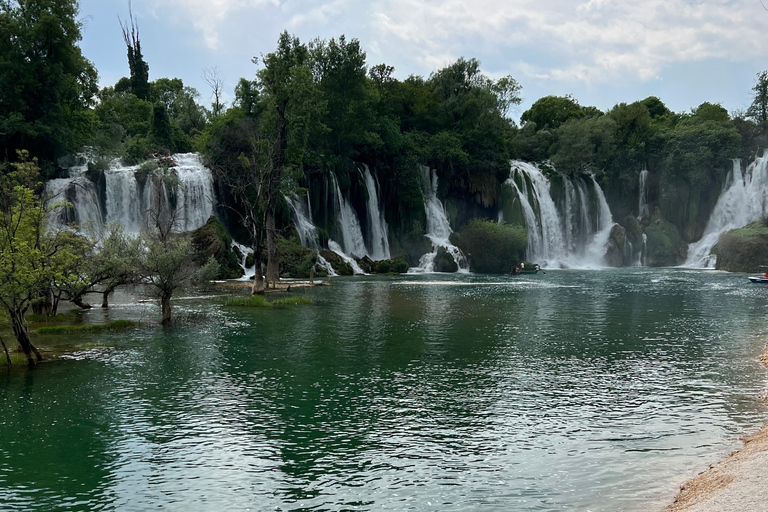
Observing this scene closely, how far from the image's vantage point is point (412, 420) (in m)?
15.7

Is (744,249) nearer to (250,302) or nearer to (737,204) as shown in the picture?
(737,204)

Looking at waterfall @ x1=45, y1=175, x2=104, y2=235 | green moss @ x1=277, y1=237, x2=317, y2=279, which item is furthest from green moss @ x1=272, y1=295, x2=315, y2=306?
waterfall @ x1=45, y1=175, x2=104, y2=235

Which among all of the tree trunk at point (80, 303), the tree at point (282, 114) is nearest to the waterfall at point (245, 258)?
the tree at point (282, 114)

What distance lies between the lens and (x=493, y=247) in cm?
7325

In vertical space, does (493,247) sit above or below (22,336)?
above

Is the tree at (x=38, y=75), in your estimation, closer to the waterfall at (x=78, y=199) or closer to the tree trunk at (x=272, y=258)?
the waterfall at (x=78, y=199)

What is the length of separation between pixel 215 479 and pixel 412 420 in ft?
17.3

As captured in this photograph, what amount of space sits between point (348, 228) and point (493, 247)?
16551 mm

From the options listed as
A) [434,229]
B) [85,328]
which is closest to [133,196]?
[85,328]

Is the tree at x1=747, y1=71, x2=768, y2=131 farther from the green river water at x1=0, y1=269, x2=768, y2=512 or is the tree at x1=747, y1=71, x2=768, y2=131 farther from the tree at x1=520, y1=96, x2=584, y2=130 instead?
the green river water at x1=0, y1=269, x2=768, y2=512

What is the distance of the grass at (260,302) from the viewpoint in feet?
125

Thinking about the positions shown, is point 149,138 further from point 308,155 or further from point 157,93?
point 157,93

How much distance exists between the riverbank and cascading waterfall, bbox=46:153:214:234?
4975 centimetres

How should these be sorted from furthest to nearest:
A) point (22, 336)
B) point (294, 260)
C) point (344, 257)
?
1. point (344, 257)
2. point (294, 260)
3. point (22, 336)
